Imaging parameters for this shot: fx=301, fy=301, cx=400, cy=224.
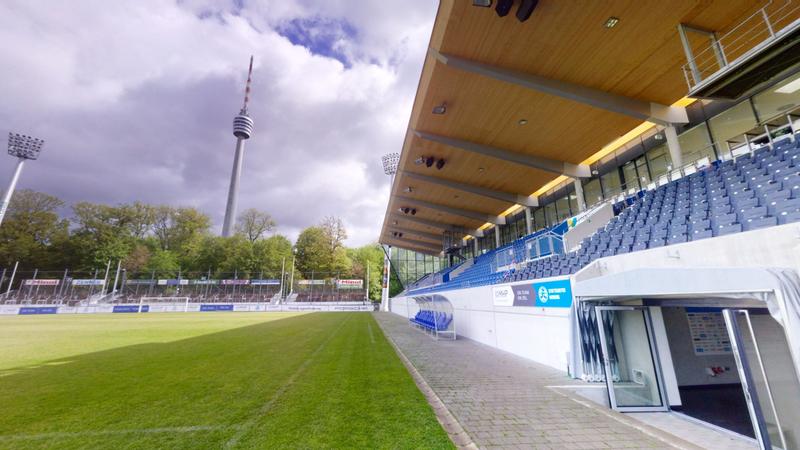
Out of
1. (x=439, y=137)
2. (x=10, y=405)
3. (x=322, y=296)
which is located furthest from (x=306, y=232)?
(x=10, y=405)

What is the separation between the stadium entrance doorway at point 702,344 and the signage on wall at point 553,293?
4.33 ft

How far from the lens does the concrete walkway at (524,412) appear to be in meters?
3.52

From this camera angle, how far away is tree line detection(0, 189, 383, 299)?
1992 inches

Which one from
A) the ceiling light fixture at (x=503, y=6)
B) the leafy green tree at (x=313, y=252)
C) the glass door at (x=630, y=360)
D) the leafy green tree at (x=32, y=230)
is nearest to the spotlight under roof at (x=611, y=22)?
the ceiling light fixture at (x=503, y=6)

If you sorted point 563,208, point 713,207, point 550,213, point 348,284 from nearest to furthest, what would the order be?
point 713,207, point 563,208, point 550,213, point 348,284

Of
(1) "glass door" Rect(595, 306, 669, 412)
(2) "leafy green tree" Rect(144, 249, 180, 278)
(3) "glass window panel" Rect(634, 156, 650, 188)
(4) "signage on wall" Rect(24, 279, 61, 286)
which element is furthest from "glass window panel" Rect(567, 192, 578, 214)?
(4) "signage on wall" Rect(24, 279, 61, 286)

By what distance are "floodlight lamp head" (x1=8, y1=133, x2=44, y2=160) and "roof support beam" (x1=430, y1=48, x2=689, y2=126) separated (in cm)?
6511

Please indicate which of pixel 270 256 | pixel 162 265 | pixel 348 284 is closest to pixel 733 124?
pixel 348 284

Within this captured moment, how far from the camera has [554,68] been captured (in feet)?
30.8

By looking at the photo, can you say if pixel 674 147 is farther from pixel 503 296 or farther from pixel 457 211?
pixel 457 211

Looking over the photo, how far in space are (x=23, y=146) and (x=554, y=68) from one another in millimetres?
68938

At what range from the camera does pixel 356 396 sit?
511 cm

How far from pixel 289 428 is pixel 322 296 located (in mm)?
45918

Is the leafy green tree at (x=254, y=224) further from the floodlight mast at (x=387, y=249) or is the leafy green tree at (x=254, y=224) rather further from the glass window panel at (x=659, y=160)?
the glass window panel at (x=659, y=160)
